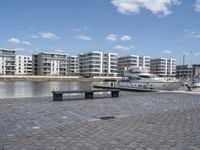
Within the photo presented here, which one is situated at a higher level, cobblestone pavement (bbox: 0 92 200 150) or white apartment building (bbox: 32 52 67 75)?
white apartment building (bbox: 32 52 67 75)

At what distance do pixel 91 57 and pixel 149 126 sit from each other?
117640 millimetres

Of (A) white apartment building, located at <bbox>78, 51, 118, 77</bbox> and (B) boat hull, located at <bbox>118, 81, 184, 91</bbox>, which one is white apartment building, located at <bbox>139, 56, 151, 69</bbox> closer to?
(A) white apartment building, located at <bbox>78, 51, 118, 77</bbox>

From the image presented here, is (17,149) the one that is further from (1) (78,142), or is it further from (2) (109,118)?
(2) (109,118)

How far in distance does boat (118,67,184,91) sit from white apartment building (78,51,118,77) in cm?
7974

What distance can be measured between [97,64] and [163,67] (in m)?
54.1

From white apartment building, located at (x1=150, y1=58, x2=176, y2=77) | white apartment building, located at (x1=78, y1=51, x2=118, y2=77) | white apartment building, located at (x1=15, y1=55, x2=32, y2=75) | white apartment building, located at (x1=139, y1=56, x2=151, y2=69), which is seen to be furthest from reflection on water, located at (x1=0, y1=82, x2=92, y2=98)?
white apartment building, located at (x1=150, y1=58, x2=176, y2=77)

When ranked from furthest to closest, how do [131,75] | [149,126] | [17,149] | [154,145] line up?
[131,75], [149,126], [154,145], [17,149]

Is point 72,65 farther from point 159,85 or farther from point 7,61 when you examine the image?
point 159,85

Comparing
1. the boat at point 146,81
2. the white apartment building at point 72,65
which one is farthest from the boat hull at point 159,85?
the white apartment building at point 72,65

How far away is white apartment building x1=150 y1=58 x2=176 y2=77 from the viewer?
154m

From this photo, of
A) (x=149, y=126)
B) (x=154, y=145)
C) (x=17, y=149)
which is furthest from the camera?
(x=149, y=126)

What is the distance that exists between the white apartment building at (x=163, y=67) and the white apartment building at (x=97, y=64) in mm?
36906

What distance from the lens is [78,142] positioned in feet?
16.5

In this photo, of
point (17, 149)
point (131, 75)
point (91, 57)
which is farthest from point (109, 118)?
point (91, 57)
